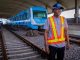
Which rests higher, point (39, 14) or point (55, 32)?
point (39, 14)

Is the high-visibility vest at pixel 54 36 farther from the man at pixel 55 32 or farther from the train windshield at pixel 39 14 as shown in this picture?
the train windshield at pixel 39 14

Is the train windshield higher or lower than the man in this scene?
higher

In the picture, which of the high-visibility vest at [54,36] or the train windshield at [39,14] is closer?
the high-visibility vest at [54,36]

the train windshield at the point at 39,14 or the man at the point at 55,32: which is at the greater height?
the train windshield at the point at 39,14

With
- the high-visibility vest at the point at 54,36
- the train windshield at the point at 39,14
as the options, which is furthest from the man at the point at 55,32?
the train windshield at the point at 39,14

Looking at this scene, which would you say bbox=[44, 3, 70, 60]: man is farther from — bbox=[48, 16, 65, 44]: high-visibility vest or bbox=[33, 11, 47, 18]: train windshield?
bbox=[33, 11, 47, 18]: train windshield

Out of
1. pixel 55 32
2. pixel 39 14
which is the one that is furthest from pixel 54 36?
pixel 39 14

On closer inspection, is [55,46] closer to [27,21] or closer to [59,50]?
[59,50]

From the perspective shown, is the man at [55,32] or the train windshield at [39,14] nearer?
the man at [55,32]

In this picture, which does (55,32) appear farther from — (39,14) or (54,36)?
(39,14)

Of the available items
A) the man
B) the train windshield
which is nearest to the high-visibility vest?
the man

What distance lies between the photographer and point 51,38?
426 centimetres

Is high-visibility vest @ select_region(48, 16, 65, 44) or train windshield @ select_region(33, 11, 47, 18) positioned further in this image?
train windshield @ select_region(33, 11, 47, 18)

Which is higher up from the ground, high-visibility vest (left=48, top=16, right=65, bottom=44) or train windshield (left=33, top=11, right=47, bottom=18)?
train windshield (left=33, top=11, right=47, bottom=18)
